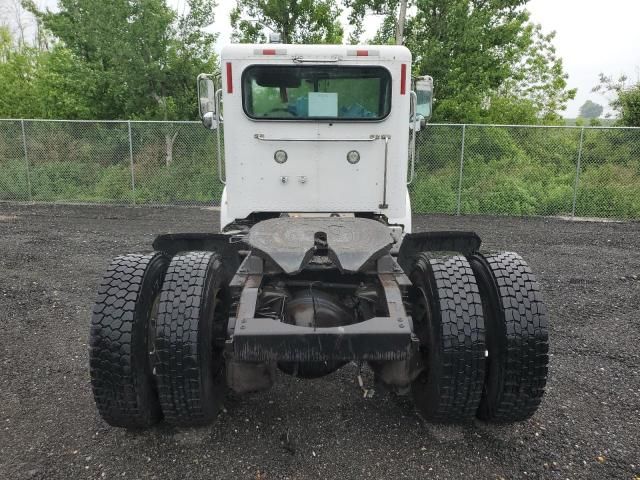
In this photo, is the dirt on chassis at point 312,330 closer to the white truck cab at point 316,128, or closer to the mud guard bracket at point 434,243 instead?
the mud guard bracket at point 434,243

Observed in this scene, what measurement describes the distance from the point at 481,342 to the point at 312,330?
0.97m

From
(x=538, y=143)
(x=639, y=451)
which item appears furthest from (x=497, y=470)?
(x=538, y=143)

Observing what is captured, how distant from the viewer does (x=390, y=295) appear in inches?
116

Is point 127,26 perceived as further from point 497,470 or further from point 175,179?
point 497,470

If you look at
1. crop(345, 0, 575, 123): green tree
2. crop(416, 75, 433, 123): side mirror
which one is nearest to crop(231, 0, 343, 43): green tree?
crop(345, 0, 575, 123): green tree

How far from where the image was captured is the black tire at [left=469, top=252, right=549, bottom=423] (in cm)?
292

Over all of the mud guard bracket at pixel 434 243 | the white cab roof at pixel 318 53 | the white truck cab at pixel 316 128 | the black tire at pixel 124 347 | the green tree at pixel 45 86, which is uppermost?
the green tree at pixel 45 86

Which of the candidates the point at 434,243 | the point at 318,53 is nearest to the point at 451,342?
the point at 434,243

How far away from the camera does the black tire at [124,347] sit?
Answer: 9.35 feet

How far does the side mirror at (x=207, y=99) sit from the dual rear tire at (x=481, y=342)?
2.86 meters

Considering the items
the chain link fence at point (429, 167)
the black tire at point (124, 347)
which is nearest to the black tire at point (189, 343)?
the black tire at point (124, 347)

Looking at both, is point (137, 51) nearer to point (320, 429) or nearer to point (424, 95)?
point (424, 95)

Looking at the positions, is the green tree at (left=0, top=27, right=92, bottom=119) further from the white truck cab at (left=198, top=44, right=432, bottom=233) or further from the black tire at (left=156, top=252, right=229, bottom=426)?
the black tire at (left=156, top=252, right=229, bottom=426)

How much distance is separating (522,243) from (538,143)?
14.7 feet
